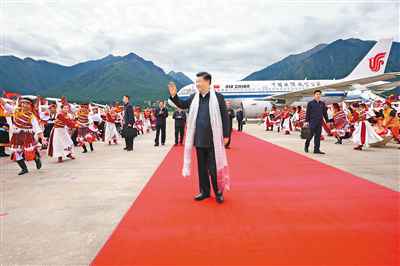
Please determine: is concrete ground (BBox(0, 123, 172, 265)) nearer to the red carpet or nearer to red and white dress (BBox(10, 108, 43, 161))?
the red carpet

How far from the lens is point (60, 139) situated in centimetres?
773

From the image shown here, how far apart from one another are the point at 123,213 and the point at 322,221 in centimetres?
239

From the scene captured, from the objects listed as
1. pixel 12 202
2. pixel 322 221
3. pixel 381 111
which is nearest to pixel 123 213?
pixel 12 202

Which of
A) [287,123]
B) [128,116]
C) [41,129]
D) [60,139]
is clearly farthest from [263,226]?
[287,123]

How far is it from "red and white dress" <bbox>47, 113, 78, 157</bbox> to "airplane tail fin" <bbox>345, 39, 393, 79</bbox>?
2888 cm

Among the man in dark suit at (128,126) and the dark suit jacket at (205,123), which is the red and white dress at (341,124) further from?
the dark suit jacket at (205,123)

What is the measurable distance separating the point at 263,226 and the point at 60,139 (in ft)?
21.7

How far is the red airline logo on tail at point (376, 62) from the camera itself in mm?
29266

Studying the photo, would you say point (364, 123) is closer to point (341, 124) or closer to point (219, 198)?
point (341, 124)

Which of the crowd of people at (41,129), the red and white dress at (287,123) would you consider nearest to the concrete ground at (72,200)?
the crowd of people at (41,129)

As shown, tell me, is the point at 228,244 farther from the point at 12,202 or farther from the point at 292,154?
the point at 292,154

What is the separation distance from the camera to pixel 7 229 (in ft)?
10.1

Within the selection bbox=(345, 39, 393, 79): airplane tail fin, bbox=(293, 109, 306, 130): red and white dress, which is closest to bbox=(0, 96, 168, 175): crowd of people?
bbox=(293, 109, 306, 130): red and white dress

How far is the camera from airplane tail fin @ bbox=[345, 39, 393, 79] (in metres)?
28.8
